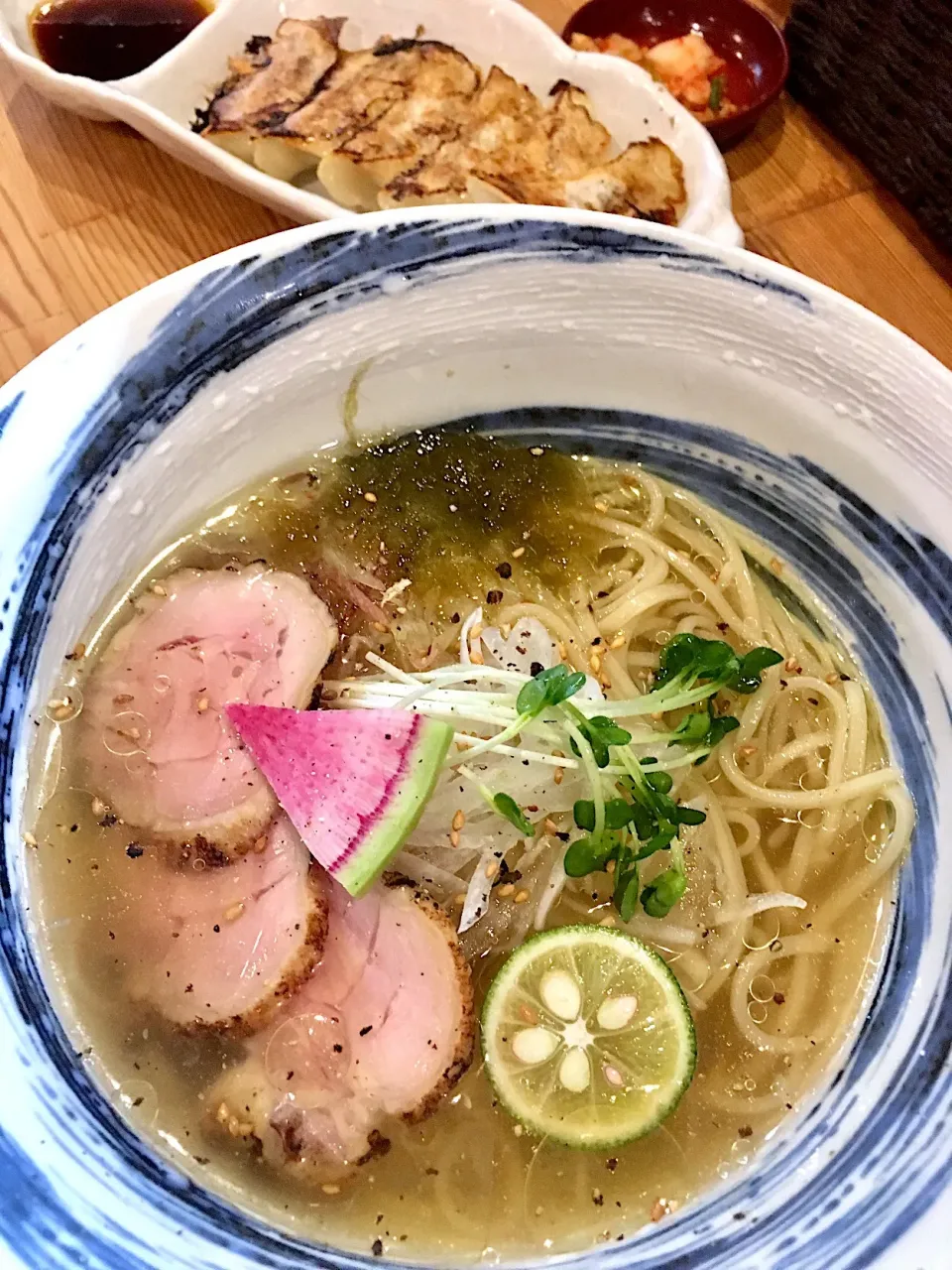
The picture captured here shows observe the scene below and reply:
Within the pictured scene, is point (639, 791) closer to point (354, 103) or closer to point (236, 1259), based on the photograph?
point (236, 1259)

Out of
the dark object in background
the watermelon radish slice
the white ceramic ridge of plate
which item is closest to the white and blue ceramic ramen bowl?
the watermelon radish slice

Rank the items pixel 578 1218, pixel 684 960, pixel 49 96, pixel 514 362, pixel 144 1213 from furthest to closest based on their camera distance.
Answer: pixel 49 96 < pixel 514 362 < pixel 684 960 < pixel 578 1218 < pixel 144 1213

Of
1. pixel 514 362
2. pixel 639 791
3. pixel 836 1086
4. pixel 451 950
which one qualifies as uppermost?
pixel 514 362

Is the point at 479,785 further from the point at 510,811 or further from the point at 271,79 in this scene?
the point at 271,79

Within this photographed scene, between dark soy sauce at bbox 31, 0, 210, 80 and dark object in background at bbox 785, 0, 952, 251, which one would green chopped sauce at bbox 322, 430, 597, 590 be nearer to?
dark object in background at bbox 785, 0, 952, 251

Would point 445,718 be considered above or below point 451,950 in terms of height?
above

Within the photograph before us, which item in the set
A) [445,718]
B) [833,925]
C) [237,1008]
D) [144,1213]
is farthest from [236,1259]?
[833,925]

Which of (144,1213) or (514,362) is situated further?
(514,362)
